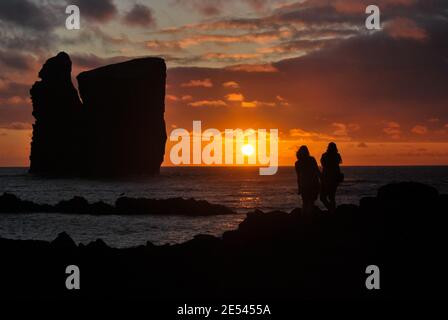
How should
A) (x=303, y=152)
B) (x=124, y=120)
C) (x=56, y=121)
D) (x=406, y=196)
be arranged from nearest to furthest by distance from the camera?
(x=303, y=152) → (x=406, y=196) → (x=56, y=121) → (x=124, y=120)

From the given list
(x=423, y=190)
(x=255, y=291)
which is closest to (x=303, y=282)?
(x=255, y=291)

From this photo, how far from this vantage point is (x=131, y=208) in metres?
52.1

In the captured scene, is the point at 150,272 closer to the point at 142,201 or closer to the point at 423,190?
the point at 423,190

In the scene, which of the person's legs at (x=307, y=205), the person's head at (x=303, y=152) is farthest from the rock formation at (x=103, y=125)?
the person's head at (x=303, y=152)

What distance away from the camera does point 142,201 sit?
5338cm

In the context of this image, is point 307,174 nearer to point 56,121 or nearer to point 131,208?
point 131,208

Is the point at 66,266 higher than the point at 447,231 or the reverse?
the reverse

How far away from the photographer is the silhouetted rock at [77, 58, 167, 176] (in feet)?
483

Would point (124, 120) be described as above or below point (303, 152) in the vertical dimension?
above

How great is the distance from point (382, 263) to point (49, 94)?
140039mm

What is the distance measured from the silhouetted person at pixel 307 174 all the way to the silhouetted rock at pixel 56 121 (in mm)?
137403

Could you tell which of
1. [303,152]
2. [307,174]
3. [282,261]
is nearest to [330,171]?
[307,174]

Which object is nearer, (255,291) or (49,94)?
(255,291)

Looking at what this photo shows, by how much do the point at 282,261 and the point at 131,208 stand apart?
126 ft
